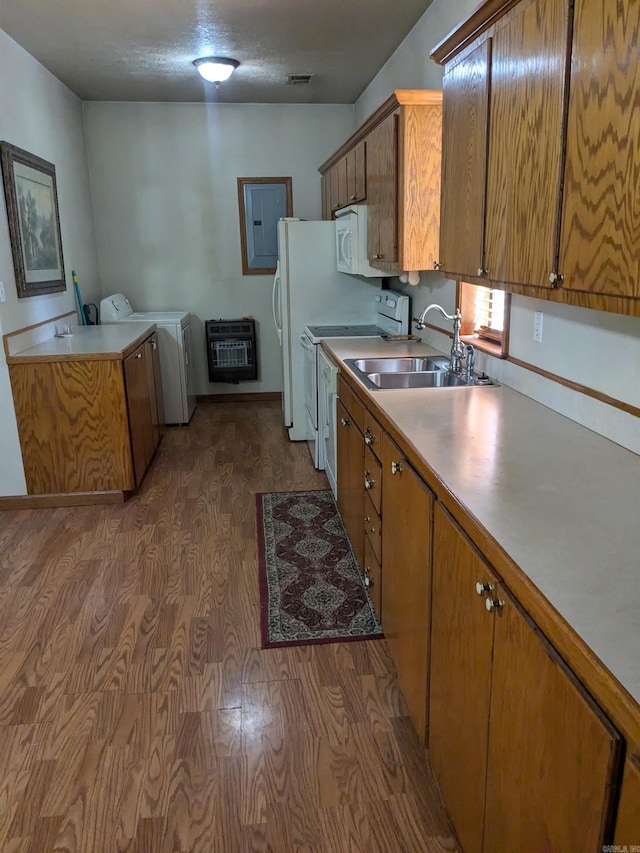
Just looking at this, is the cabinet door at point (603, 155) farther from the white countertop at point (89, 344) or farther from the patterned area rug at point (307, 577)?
Result: the white countertop at point (89, 344)

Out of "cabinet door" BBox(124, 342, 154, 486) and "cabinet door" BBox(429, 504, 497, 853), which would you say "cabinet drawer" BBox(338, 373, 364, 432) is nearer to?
"cabinet door" BBox(429, 504, 497, 853)

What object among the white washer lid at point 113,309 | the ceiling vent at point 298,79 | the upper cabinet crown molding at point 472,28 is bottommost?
the white washer lid at point 113,309

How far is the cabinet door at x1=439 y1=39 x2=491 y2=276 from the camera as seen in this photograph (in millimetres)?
2006

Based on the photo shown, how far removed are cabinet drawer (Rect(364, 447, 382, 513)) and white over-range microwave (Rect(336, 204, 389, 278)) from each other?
4.72 ft

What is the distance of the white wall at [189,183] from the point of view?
5703 mm

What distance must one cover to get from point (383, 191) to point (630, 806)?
114 inches

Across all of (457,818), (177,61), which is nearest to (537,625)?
(457,818)

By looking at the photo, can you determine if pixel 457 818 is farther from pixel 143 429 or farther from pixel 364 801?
pixel 143 429

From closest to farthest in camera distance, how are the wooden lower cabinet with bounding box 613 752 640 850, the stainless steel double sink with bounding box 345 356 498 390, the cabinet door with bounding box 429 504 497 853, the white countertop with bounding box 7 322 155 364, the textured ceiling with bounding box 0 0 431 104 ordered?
the wooden lower cabinet with bounding box 613 752 640 850 < the cabinet door with bounding box 429 504 497 853 < the stainless steel double sink with bounding box 345 356 498 390 < the textured ceiling with bounding box 0 0 431 104 < the white countertop with bounding box 7 322 155 364

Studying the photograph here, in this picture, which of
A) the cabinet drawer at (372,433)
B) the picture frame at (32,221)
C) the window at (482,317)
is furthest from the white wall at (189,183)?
the cabinet drawer at (372,433)

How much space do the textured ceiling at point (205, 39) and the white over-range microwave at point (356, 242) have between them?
1027 millimetres

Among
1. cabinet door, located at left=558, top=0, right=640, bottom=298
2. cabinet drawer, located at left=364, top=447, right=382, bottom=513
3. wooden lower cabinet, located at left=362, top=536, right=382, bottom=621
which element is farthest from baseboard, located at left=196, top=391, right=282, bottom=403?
cabinet door, located at left=558, top=0, right=640, bottom=298

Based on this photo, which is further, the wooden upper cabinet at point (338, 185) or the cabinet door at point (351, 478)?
the wooden upper cabinet at point (338, 185)

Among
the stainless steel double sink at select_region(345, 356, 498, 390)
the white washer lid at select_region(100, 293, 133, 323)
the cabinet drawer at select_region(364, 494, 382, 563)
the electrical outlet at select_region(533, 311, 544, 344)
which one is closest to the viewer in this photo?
the electrical outlet at select_region(533, 311, 544, 344)
